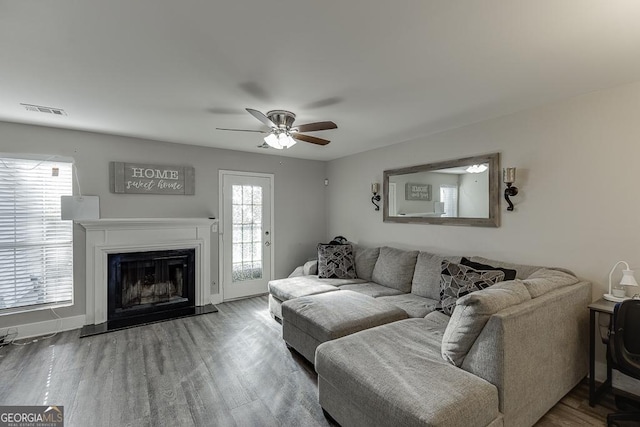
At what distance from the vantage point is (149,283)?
4188 millimetres

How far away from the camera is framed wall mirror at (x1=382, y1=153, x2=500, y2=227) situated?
318cm

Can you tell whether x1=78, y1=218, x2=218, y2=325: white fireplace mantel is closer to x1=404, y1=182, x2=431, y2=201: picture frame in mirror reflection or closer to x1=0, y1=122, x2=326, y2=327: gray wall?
x1=0, y1=122, x2=326, y2=327: gray wall

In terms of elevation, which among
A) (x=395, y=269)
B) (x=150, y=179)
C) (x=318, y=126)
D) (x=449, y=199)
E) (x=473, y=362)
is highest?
(x=318, y=126)

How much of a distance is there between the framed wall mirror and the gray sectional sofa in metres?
0.95

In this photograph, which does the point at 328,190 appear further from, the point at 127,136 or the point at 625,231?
the point at 625,231

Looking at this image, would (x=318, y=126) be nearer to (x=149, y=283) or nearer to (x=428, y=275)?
(x=428, y=275)

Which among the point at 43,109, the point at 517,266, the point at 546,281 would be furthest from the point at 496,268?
the point at 43,109

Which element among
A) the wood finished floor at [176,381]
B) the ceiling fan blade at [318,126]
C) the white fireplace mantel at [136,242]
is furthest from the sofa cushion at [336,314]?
the white fireplace mantel at [136,242]

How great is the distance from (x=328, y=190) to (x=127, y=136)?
11.0ft

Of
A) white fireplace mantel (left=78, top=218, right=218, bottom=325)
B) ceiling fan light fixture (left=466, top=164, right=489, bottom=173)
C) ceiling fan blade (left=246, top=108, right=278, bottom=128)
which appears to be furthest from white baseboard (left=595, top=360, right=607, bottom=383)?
white fireplace mantel (left=78, top=218, right=218, bottom=325)

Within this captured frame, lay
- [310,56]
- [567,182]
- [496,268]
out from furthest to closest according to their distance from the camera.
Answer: [496,268]
[567,182]
[310,56]

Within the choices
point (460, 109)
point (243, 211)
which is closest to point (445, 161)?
point (460, 109)

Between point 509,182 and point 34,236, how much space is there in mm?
5390

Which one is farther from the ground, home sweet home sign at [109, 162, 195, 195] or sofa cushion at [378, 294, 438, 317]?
home sweet home sign at [109, 162, 195, 195]
